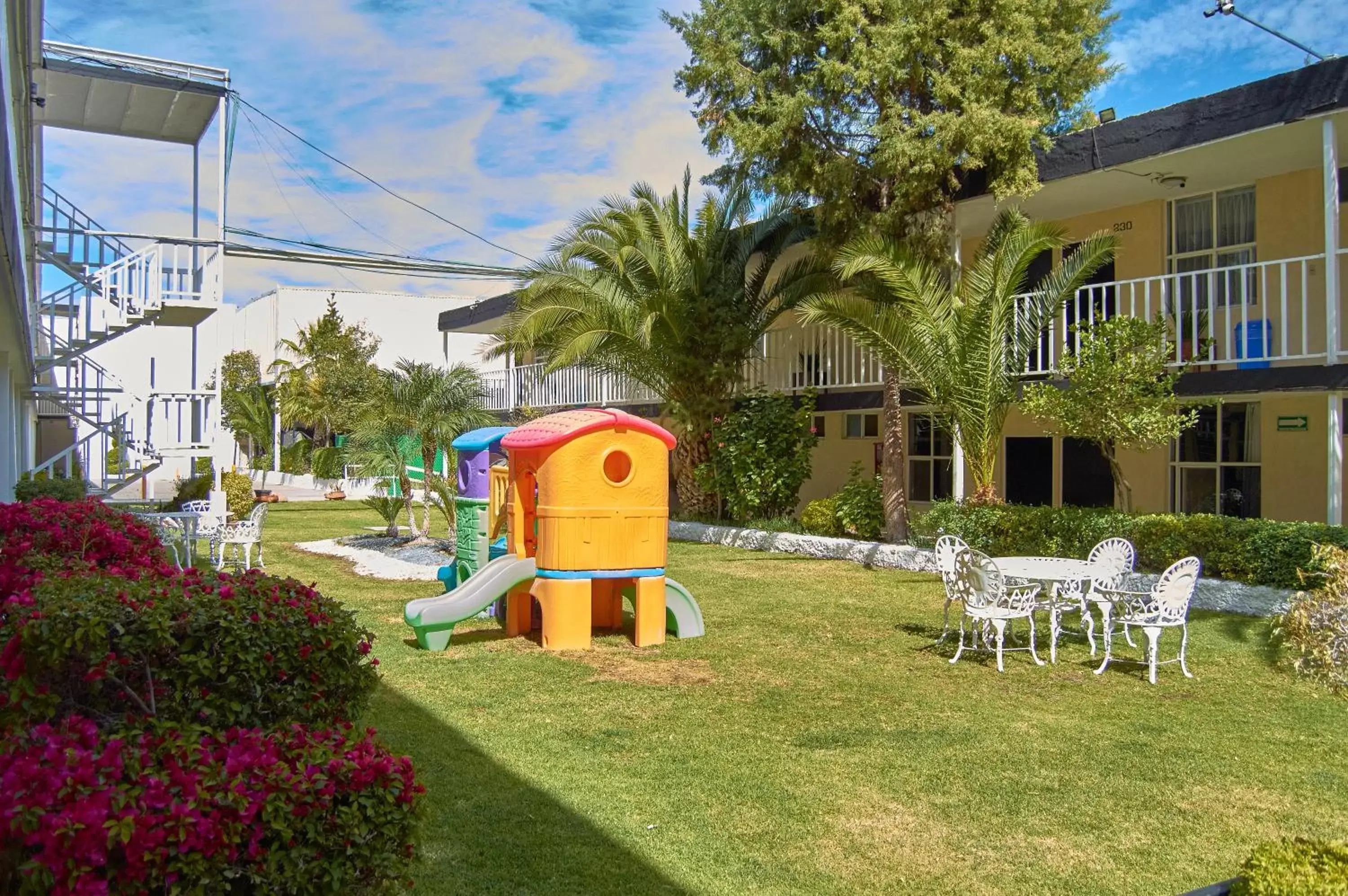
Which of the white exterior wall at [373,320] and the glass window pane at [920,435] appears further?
the white exterior wall at [373,320]

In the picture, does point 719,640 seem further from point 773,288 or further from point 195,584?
point 773,288

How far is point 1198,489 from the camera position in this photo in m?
15.2

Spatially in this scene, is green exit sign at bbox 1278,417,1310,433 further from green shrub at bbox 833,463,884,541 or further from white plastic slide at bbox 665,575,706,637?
white plastic slide at bbox 665,575,706,637

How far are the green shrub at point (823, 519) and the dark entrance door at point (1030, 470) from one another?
9.81 ft

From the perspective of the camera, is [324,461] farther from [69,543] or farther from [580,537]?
[69,543]

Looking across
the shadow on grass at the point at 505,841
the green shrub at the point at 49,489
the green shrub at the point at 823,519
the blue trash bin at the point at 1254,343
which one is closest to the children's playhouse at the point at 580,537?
the shadow on grass at the point at 505,841

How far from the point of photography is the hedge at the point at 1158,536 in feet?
34.8

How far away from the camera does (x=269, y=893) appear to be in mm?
2898

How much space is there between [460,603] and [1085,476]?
11.2m

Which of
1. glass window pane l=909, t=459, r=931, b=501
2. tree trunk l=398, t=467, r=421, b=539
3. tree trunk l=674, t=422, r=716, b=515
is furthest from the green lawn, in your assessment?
tree trunk l=674, t=422, r=716, b=515

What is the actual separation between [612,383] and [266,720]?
66.8 ft

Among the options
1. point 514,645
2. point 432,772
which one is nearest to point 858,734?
point 432,772

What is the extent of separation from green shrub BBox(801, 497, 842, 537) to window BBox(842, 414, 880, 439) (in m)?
3.10

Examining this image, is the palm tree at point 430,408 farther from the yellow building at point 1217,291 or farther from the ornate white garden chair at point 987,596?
the ornate white garden chair at point 987,596
